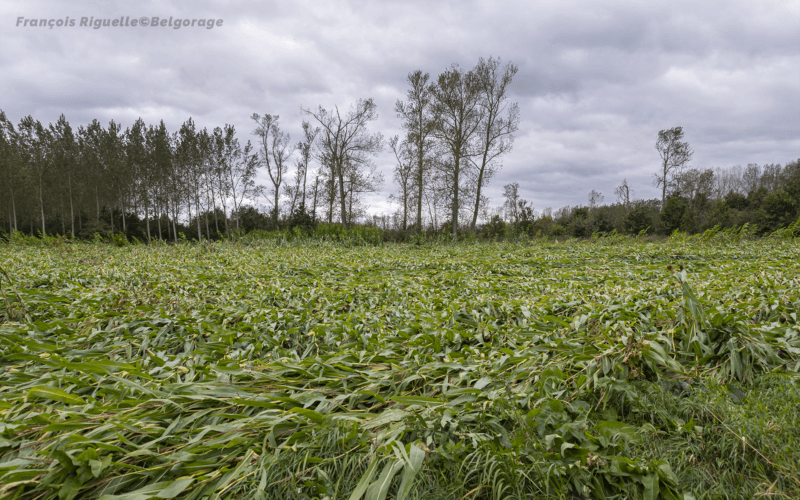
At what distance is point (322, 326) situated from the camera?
2.44 m

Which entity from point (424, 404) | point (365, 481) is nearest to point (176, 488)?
point (365, 481)

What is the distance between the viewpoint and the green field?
999mm

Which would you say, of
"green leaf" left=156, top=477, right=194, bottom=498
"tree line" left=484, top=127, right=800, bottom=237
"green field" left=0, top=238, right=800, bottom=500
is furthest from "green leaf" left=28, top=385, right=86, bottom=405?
"tree line" left=484, top=127, right=800, bottom=237

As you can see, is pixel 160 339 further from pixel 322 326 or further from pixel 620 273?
pixel 620 273

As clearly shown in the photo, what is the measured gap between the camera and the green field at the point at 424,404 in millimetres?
999

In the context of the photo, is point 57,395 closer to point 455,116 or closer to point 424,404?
point 424,404

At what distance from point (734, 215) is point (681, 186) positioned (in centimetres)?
806

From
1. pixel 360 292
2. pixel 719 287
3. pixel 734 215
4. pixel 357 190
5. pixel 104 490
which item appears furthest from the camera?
pixel 357 190

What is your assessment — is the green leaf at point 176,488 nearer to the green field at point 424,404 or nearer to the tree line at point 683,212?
the green field at point 424,404

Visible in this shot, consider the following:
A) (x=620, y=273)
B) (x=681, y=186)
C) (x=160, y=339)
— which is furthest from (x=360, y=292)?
(x=681, y=186)

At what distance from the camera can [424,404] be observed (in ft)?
4.32

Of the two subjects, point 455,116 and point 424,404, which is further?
point 455,116

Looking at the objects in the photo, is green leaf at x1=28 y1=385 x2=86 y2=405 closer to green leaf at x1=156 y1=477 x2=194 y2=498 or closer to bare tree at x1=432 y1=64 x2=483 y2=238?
green leaf at x1=156 y1=477 x2=194 y2=498


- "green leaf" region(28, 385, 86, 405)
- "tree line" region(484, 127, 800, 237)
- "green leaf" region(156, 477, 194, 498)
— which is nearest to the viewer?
"green leaf" region(156, 477, 194, 498)
